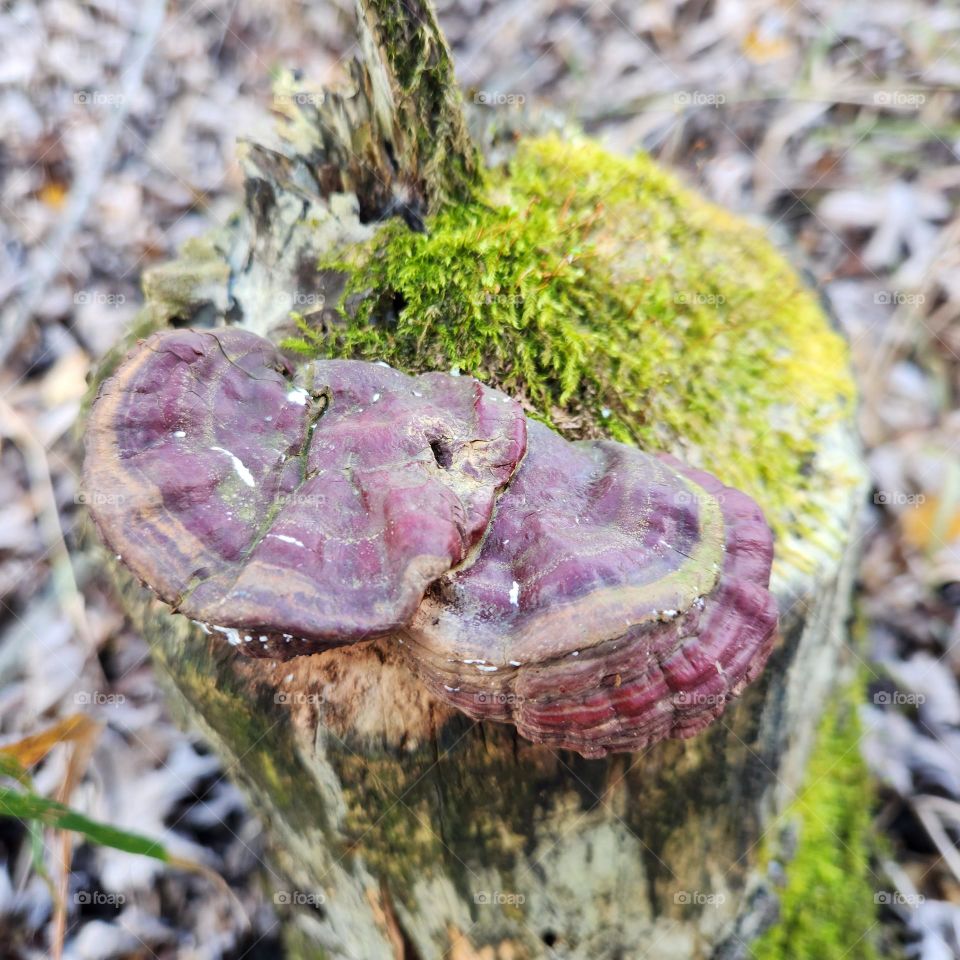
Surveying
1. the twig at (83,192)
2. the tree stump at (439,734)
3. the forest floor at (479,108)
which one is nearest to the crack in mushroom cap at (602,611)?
the tree stump at (439,734)

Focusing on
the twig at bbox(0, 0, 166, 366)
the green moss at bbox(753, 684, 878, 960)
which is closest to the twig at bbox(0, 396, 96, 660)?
the twig at bbox(0, 0, 166, 366)

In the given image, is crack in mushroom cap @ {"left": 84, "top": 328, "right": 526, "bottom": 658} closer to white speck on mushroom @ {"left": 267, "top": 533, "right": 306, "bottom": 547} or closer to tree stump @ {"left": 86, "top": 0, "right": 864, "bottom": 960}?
white speck on mushroom @ {"left": 267, "top": 533, "right": 306, "bottom": 547}

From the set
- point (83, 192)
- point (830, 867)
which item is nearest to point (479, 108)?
point (83, 192)

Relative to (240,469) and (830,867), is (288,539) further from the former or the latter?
(830,867)

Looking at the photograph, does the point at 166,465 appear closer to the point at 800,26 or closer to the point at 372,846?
the point at 372,846

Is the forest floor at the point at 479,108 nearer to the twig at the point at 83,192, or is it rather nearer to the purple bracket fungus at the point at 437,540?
the twig at the point at 83,192
